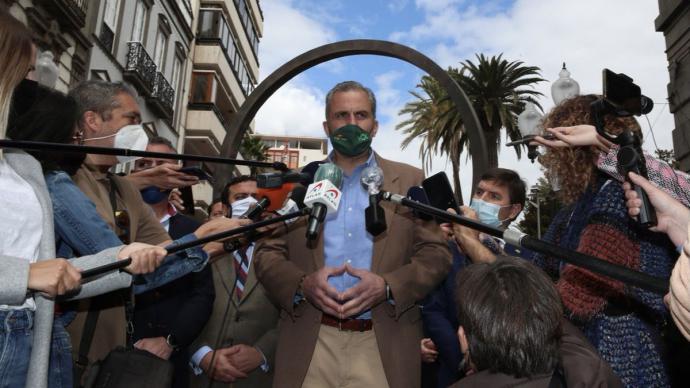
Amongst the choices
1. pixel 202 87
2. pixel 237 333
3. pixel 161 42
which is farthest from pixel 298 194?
pixel 202 87

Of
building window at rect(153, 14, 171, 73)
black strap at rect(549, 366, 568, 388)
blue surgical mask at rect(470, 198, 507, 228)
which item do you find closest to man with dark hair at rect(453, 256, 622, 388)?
black strap at rect(549, 366, 568, 388)

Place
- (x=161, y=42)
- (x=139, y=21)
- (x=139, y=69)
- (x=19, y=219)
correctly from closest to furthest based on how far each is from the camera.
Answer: (x=19, y=219)
(x=139, y=69)
(x=139, y=21)
(x=161, y=42)

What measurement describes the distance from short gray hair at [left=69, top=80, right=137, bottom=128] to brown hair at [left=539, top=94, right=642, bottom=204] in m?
2.51

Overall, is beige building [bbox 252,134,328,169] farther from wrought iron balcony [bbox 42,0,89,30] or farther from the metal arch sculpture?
the metal arch sculpture

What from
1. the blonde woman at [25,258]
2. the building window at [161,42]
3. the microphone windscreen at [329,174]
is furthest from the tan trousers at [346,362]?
the building window at [161,42]

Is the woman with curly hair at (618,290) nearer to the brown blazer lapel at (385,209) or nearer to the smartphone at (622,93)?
the smartphone at (622,93)

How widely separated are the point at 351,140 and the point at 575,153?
1268mm

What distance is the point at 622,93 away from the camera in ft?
6.62

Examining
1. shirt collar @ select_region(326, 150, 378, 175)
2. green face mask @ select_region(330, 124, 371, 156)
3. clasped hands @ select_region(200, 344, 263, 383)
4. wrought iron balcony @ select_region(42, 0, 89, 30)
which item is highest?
wrought iron balcony @ select_region(42, 0, 89, 30)

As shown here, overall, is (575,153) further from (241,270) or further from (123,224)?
(241,270)

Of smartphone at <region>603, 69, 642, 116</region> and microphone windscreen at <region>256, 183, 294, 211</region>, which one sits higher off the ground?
smartphone at <region>603, 69, 642, 116</region>

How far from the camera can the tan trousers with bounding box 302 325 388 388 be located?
2.92 meters

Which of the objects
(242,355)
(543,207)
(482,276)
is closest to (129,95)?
(242,355)

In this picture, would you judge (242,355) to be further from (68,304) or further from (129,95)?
(129,95)
